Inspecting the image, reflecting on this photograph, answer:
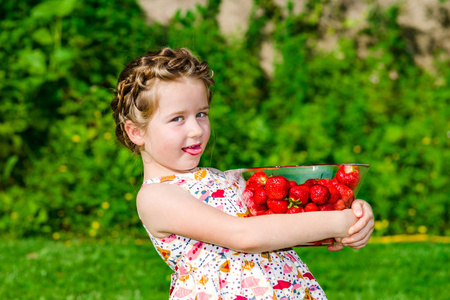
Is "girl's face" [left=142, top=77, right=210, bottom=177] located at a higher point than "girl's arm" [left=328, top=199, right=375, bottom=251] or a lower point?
higher

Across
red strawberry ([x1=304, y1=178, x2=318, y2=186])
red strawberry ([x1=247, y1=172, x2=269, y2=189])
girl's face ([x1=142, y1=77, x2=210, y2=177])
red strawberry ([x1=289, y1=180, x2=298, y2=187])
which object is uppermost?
girl's face ([x1=142, y1=77, x2=210, y2=177])

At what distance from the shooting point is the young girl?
1604 mm

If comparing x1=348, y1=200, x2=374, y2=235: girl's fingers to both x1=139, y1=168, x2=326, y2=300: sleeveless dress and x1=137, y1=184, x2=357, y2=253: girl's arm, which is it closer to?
x1=137, y1=184, x2=357, y2=253: girl's arm

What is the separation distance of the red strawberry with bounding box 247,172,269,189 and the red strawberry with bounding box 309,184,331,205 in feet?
0.52

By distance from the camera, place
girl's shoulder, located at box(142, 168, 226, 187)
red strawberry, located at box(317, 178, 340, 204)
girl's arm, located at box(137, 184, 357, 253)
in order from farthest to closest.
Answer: girl's shoulder, located at box(142, 168, 226, 187)
red strawberry, located at box(317, 178, 340, 204)
girl's arm, located at box(137, 184, 357, 253)

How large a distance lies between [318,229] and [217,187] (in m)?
0.38

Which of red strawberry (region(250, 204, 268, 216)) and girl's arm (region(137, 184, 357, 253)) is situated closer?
girl's arm (region(137, 184, 357, 253))

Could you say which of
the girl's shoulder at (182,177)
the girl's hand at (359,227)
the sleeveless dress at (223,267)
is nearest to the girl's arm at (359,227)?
the girl's hand at (359,227)

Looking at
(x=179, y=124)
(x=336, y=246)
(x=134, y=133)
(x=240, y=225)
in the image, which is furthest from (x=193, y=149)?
(x=336, y=246)

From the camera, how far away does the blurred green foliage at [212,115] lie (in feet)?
15.5

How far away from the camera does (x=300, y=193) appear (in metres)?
1.66

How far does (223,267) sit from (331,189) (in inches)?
16.0

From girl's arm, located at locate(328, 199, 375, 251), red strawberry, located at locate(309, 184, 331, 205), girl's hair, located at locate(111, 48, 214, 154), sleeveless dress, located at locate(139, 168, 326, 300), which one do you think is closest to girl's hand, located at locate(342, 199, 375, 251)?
girl's arm, located at locate(328, 199, 375, 251)

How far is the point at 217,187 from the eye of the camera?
1817 mm
